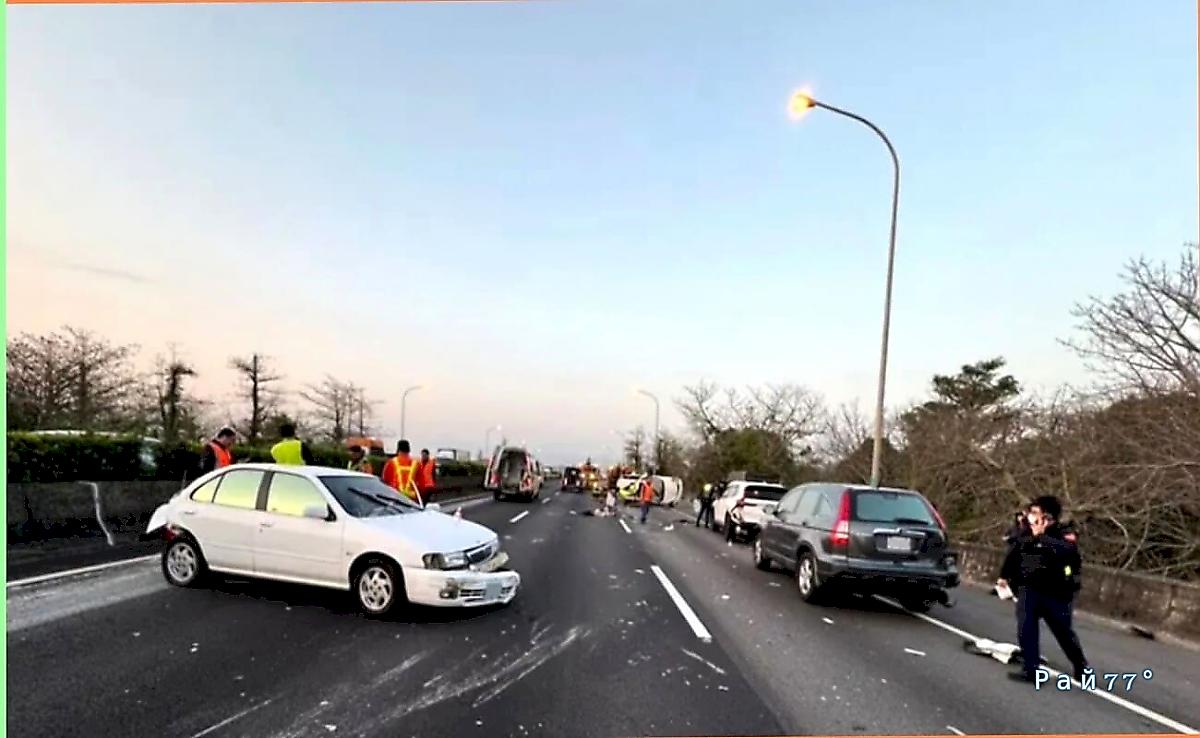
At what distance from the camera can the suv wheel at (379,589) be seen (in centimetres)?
794

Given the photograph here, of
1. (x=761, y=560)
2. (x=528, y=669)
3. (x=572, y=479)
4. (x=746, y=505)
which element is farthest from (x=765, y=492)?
(x=572, y=479)

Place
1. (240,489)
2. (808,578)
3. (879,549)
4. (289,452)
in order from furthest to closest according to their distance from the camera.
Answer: (808,578), (289,452), (879,549), (240,489)

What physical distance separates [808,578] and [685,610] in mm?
1928

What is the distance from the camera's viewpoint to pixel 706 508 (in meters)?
26.9

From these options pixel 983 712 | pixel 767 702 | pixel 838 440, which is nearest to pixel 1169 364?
pixel 983 712

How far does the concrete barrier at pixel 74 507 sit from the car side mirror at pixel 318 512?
Answer: 6986 mm

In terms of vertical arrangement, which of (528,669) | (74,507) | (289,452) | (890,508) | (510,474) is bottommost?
(510,474)

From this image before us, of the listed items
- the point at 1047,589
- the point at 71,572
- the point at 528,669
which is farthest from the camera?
the point at 71,572

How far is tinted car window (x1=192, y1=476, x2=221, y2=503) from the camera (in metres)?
8.96

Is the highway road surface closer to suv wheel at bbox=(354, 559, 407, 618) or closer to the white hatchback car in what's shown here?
suv wheel at bbox=(354, 559, 407, 618)

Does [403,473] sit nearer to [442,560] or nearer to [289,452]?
[289,452]

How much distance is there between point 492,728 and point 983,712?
330 cm

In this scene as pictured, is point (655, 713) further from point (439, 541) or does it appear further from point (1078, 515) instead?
point (1078, 515)

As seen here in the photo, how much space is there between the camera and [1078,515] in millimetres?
12789
